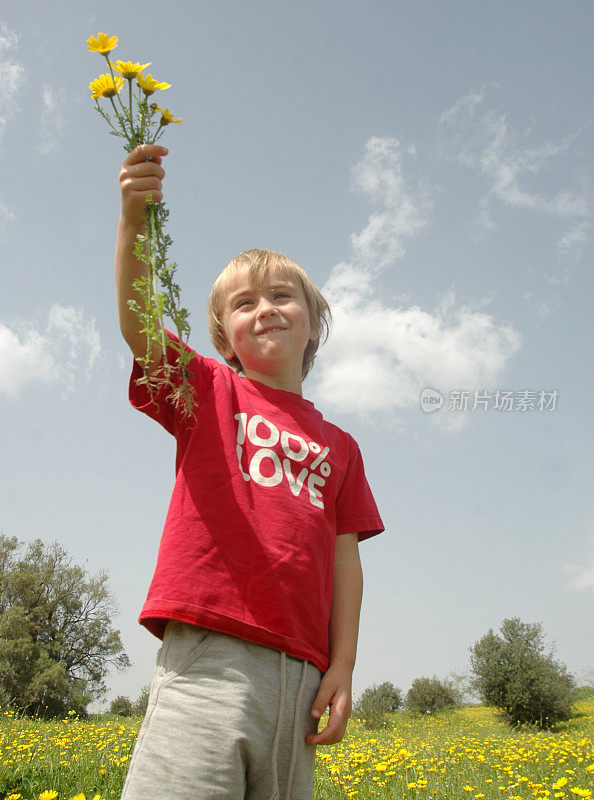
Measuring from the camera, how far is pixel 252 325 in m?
2.12

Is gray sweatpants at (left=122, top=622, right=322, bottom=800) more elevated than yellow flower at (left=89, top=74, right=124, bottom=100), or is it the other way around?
yellow flower at (left=89, top=74, right=124, bottom=100)

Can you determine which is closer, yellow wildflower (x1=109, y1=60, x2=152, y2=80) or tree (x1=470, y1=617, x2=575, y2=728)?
yellow wildflower (x1=109, y1=60, x2=152, y2=80)

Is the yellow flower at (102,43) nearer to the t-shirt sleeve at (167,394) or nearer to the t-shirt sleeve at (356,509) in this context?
the t-shirt sleeve at (167,394)

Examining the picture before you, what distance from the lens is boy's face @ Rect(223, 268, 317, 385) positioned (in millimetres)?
2105

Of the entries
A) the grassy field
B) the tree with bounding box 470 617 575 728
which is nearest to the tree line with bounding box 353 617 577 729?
the tree with bounding box 470 617 575 728

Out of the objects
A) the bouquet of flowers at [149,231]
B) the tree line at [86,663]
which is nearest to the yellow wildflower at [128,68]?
the bouquet of flowers at [149,231]

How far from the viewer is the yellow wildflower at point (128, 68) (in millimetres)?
1503

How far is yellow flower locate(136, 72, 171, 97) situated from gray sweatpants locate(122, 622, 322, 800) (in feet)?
4.79

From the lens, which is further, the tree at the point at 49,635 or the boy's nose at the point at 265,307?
the tree at the point at 49,635

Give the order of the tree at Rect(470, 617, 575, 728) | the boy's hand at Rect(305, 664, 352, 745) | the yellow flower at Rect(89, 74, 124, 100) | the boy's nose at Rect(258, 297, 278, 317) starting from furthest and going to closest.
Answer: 1. the tree at Rect(470, 617, 575, 728)
2. the boy's nose at Rect(258, 297, 278, 317)
3. the boy's hand at Rect(305, 664, 352, 745)
4. the yellow flower at Rect(89, 74, 124, 100)

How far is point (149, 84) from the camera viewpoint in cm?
152

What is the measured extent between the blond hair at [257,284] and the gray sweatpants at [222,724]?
1.25m

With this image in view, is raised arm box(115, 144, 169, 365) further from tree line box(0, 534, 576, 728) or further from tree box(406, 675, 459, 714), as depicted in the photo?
tree box(406, 675, 459, 714)

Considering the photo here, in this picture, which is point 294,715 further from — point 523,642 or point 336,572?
point 523,642
